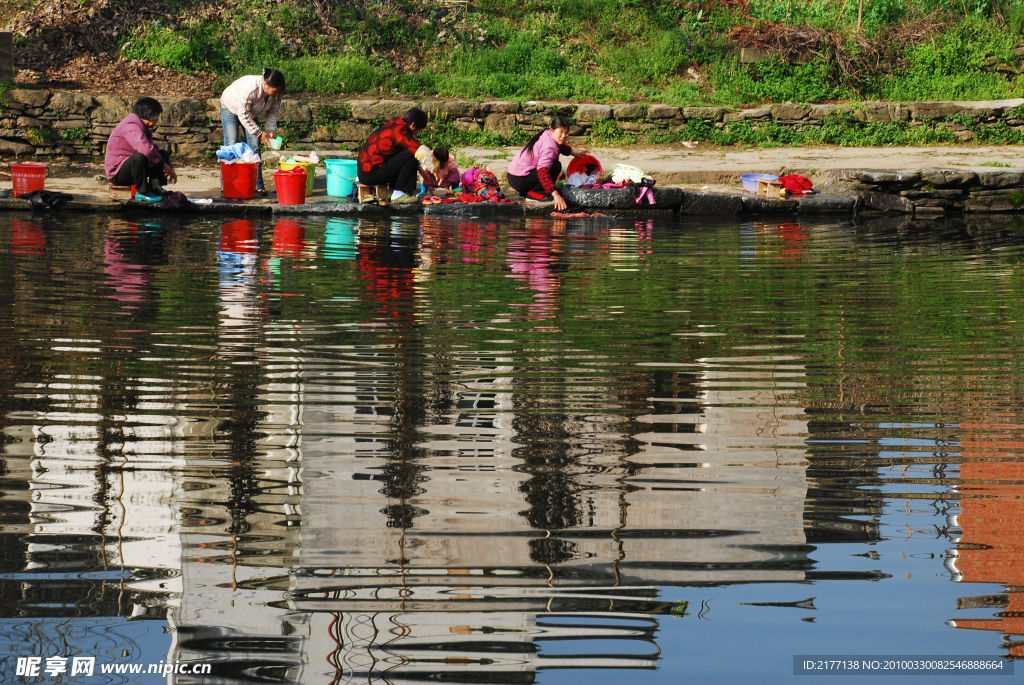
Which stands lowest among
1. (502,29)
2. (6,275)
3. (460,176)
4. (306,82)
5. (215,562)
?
(215,562)

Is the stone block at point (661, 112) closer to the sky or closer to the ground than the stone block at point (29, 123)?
closer to the sky

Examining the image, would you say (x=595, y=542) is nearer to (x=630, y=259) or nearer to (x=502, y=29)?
(x=630, y=259)

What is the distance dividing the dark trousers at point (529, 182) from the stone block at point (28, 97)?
6682 millimetres

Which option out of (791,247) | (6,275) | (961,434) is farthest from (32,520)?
(791,247)

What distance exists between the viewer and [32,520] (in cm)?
346

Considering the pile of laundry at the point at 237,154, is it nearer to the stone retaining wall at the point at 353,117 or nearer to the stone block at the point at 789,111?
the stone retaining wall at the point at 353,117

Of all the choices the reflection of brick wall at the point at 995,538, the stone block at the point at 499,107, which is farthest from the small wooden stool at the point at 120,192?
the reflection of brick wall at the point at 995,538

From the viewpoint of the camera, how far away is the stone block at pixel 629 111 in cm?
1512

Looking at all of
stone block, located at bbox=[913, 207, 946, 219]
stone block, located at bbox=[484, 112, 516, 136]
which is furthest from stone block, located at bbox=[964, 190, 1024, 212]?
stone block, located at bbox=[484, 112, 516, 136]

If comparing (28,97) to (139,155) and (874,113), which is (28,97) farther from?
(874,113)

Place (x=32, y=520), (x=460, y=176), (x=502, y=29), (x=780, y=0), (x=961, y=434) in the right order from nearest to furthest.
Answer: (x=32, y=520)
(x=961, y=434)
(x=460, y=176)
(x=502, y=29)
(x=780, y=0)

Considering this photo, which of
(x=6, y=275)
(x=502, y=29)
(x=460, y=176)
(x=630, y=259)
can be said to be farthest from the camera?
(x=502, y=29)

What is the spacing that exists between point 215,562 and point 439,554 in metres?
0.72

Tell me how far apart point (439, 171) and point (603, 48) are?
20.9ft
